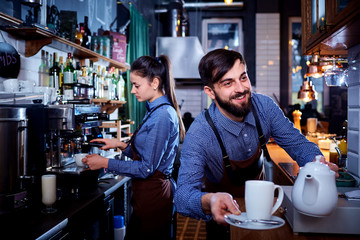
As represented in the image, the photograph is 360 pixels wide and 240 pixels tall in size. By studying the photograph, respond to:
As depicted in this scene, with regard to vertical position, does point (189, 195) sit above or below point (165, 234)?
above

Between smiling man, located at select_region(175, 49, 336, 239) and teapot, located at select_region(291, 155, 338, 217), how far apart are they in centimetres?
35

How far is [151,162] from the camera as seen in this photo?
2090 millimetres

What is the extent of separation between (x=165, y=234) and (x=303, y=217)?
116 centimetres

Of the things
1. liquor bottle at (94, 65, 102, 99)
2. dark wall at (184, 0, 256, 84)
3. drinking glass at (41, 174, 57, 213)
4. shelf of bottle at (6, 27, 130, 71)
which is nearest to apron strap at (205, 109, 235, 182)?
drinking glass at (41, 174, 57, 213)

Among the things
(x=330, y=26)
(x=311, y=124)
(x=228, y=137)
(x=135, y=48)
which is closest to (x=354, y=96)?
(x=330, y=26)

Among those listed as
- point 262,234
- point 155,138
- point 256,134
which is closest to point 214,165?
point 256,134

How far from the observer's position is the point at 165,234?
2195mm

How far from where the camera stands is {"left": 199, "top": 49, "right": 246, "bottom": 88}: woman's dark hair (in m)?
1.49

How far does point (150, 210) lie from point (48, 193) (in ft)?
2.04

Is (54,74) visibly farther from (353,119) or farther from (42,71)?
(353,119)

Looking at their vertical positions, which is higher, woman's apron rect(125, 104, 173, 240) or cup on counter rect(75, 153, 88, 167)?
cup on counter rect(75, 153, 88, 167)

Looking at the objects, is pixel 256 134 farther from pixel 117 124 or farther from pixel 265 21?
pixel 265 21

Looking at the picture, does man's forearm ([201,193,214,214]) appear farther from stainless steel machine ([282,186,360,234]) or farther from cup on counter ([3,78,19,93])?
cup on counter ([3,78,19,93])

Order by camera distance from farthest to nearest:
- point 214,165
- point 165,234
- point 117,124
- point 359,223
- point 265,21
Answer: point 265,21 → point 117,124 → point 165,234 → point 214,165 → point 359,223
